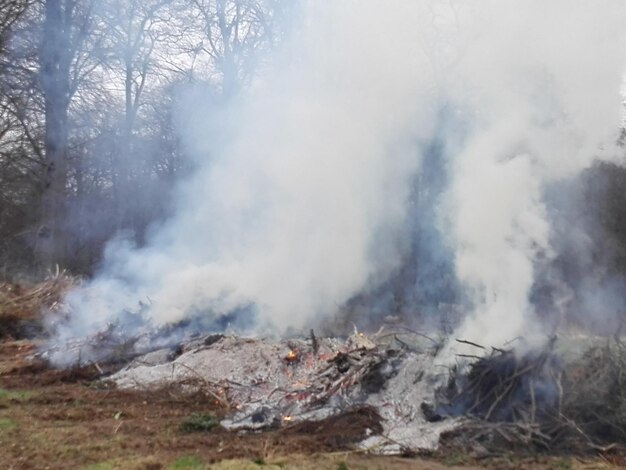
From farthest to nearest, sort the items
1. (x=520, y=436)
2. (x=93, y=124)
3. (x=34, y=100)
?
(x=93, y=124), (x=34, y=100), (x=520, y=436)

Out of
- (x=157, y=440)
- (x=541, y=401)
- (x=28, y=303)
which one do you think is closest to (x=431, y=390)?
(x=541, y=401)

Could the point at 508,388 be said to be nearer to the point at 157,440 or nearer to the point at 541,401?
the point at 541,401

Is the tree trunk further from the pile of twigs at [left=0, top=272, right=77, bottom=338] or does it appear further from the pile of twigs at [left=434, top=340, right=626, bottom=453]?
the pile of twigs at [left=434, top=340, right=626, bottom=453]

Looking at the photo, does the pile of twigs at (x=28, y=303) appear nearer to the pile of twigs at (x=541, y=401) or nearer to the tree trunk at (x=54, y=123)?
the tree trunk at (x=54, y=123)

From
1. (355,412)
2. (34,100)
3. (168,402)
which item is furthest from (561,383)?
(34,100)

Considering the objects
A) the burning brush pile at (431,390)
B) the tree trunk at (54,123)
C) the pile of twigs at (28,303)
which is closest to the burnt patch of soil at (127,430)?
the burning brush pile at (431,390)

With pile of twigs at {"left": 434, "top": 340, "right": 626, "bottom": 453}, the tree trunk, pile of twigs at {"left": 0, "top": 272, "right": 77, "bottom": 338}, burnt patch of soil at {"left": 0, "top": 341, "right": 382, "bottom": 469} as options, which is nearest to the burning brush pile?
pile of twigs at {"left": 434, "top": 340, "right": 626, "bottom": 453}

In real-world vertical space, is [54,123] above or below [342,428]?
above

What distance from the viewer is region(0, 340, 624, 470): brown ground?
15.7ft

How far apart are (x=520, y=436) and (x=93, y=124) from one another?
45.8ft

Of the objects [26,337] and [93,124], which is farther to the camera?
[93,124]

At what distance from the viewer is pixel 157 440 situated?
540 centimetres

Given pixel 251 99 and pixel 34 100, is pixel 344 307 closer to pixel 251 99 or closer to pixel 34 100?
pixel 251 99

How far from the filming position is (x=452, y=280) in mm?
12516
